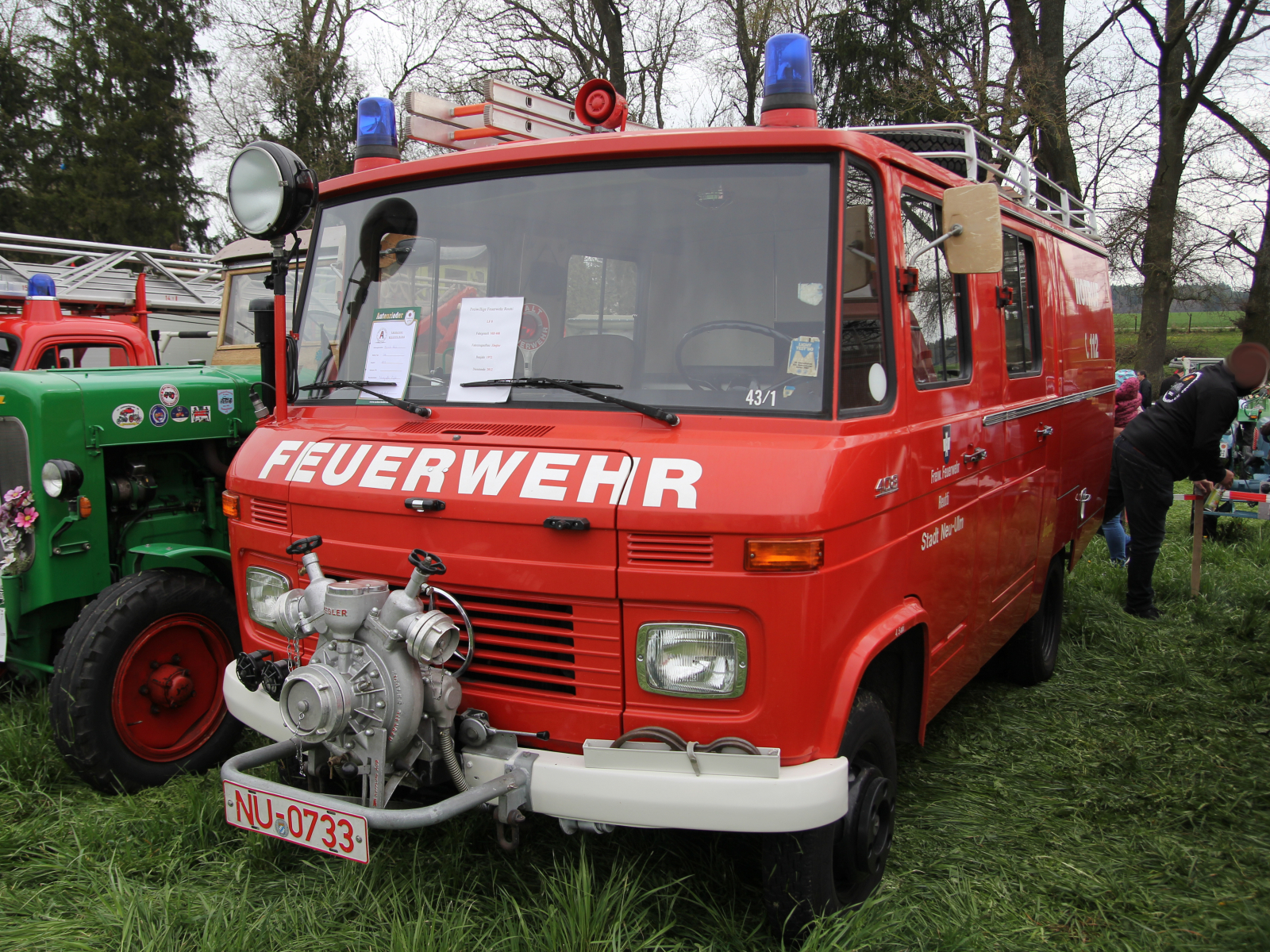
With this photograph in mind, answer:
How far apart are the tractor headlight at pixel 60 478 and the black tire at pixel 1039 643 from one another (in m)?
4.66

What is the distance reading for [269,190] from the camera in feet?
10.4

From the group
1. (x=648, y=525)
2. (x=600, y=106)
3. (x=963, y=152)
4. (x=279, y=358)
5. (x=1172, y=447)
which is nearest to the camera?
(x=648, y=525)

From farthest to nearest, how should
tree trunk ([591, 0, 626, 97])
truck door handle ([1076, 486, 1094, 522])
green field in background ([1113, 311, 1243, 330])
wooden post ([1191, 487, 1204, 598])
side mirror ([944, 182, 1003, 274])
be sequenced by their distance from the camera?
green field in background ([1113, 311, 1243, 330]), tree trunk ([591, 0, 626, 97]), wooden post ([1191, 487, 1204, 598]), truck door handle ([1076, 486, 1094, 522]), side mirror ([944, 182, 1003, 274])

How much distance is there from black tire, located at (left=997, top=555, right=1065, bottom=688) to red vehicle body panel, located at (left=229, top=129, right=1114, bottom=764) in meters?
1.87

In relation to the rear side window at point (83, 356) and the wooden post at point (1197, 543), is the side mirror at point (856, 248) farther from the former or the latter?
the rear side window at point (83, 356)

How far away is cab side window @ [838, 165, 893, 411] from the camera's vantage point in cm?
272

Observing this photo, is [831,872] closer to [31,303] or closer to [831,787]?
[831,787]

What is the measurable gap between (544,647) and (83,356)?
6194mm

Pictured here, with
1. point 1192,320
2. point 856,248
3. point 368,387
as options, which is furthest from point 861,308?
point 1192,320

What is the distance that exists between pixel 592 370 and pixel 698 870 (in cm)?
166

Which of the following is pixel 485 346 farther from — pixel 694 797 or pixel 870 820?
pixel 870 820

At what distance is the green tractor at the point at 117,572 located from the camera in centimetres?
379

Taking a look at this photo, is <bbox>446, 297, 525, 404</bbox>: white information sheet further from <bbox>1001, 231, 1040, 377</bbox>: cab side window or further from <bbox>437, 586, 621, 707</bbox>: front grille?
<bbox>1001, 231, 1040, 377</bbox>: cab side window

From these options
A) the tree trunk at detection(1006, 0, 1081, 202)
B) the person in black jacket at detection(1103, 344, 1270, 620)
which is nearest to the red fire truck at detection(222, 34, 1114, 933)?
the person in black jacket at detection(1103, 344, 1270, 620)
